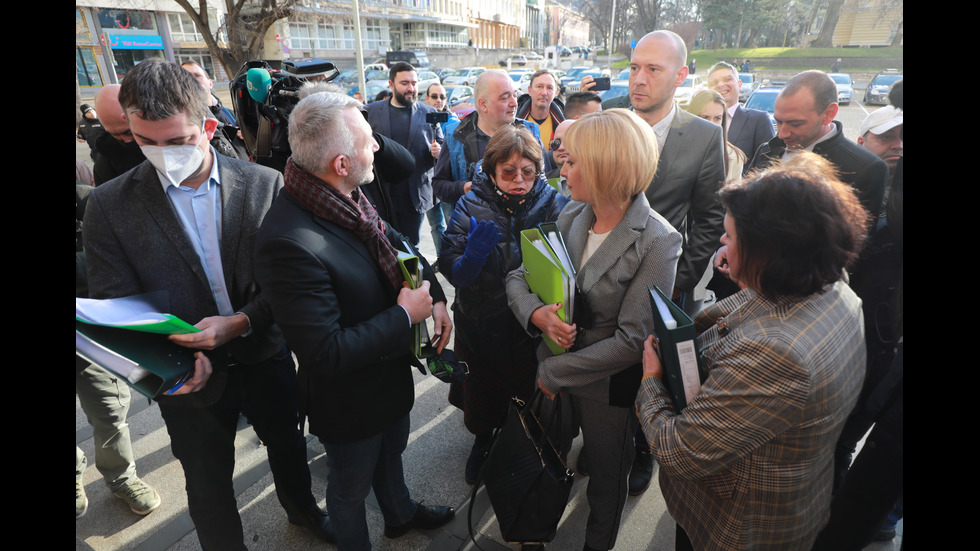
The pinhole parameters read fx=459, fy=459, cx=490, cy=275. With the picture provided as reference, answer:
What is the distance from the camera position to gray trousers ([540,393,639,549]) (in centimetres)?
185

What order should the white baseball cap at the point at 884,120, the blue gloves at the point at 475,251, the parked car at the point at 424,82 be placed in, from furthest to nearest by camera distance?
the parked car at the point at 424,82
the white baseball cap at the point at 884,120
the blue gloves at the point at 475,251

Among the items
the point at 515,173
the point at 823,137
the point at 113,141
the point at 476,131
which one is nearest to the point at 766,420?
the point at 515,173

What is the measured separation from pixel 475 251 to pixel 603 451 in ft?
3.29

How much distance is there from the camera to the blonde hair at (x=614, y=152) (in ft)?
5.50

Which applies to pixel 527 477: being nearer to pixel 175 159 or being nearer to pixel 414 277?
pixel 414 277

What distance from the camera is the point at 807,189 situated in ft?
3.77

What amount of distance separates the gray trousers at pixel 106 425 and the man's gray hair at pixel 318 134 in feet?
6.05

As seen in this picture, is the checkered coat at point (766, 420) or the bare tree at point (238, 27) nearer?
Result: the checkered coat at point (766, 420)

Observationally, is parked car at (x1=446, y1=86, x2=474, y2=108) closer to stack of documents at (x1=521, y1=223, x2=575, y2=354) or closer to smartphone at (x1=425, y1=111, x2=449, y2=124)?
smartphone at (x1=425, y1=111, x2=449, y2=124)

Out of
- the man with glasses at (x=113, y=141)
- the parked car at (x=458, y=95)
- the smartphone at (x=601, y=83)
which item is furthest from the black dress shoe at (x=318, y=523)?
the parked car at (x=458, y=95)

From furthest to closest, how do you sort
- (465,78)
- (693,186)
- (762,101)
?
(465,78), (762,101), (693,186)

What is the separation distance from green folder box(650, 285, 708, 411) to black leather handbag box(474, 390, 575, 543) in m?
0.62

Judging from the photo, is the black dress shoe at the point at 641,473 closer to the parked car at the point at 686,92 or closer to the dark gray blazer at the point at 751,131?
the parked car at the point at 686,92

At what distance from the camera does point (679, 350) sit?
51.1 inches
